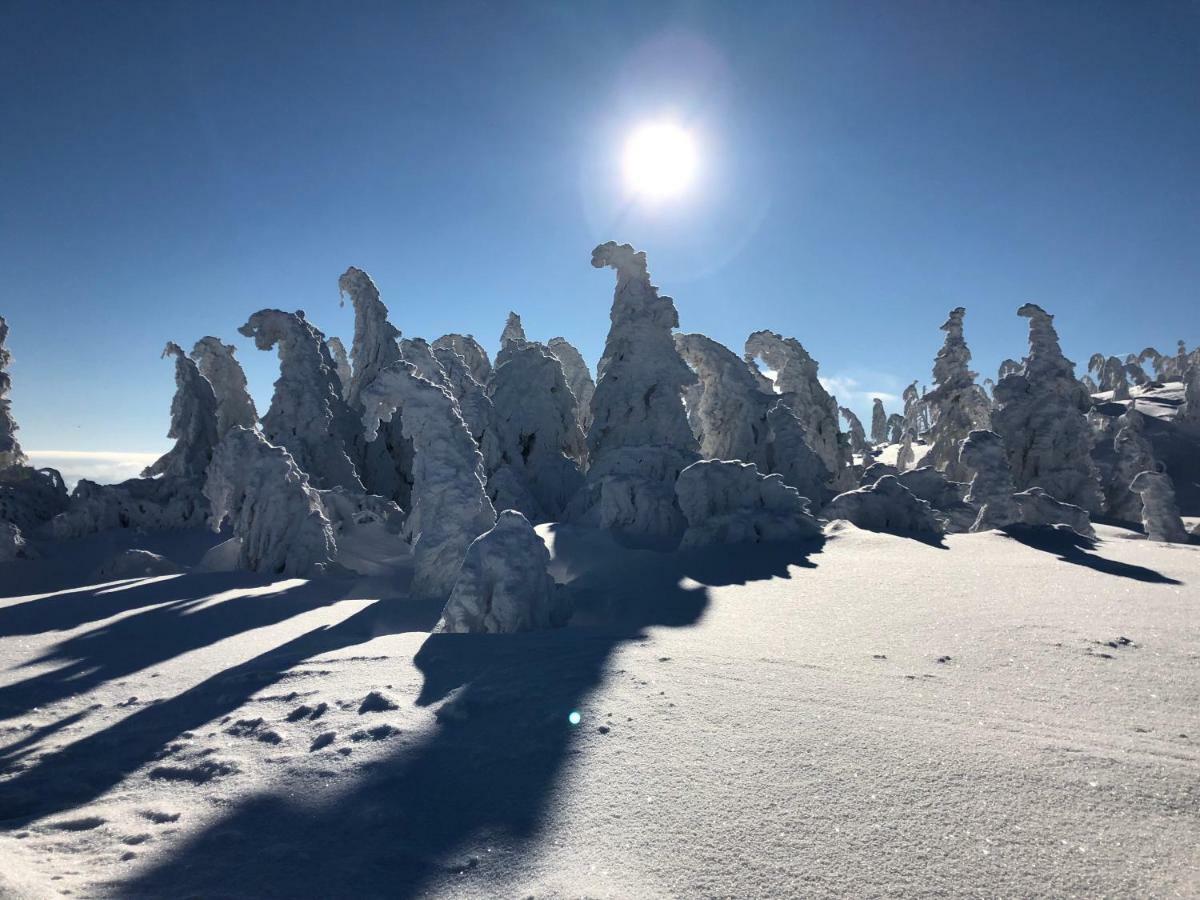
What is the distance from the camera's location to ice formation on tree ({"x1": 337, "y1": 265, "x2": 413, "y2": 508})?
28.5 meters

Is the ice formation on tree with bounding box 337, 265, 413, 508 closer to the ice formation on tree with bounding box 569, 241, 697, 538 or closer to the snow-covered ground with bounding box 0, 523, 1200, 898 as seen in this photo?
the ice formation on tree with bounding box 569, 241, 697, 538

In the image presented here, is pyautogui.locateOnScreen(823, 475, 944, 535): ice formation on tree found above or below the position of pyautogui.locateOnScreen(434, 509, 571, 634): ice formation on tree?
above

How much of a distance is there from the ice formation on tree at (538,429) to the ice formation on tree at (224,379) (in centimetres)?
1146

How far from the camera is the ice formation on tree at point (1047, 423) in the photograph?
23.5 m

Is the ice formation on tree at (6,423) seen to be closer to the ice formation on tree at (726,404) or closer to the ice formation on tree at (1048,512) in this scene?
the ice formation on tree at (726,404)

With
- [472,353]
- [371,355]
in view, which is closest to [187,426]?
[371,355]

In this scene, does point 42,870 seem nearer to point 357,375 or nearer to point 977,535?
point 977,535

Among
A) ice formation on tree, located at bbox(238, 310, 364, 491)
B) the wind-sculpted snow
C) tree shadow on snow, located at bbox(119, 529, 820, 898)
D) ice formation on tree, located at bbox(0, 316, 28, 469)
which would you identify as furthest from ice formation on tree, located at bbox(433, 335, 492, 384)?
tree shadow on snow, located at bbox(119, 529, 820, 898)

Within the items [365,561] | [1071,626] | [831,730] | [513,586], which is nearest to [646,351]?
[365,561]

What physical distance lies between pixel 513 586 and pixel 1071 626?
5.54 metres

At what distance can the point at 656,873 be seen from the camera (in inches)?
96.3

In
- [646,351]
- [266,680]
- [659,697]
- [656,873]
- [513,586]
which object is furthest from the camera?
[646,351]

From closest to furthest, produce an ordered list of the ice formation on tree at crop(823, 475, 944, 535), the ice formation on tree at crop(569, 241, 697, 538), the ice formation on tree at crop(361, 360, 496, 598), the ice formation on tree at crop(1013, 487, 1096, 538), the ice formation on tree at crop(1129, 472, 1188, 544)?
the ice formation on tree at crop(361, 360, 496, 598) → the ice formation on tree at crop(1013, 487, 1096, 538) → the ice formation on tree at crop(823, 475, 944, 535) → the ice formation on tree at crop(1129, 472, 1188, 544) → the ice formation on tree at crop(569, 241, 697, 538)

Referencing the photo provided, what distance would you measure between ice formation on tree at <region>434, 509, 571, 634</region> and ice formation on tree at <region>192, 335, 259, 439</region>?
23910mm
